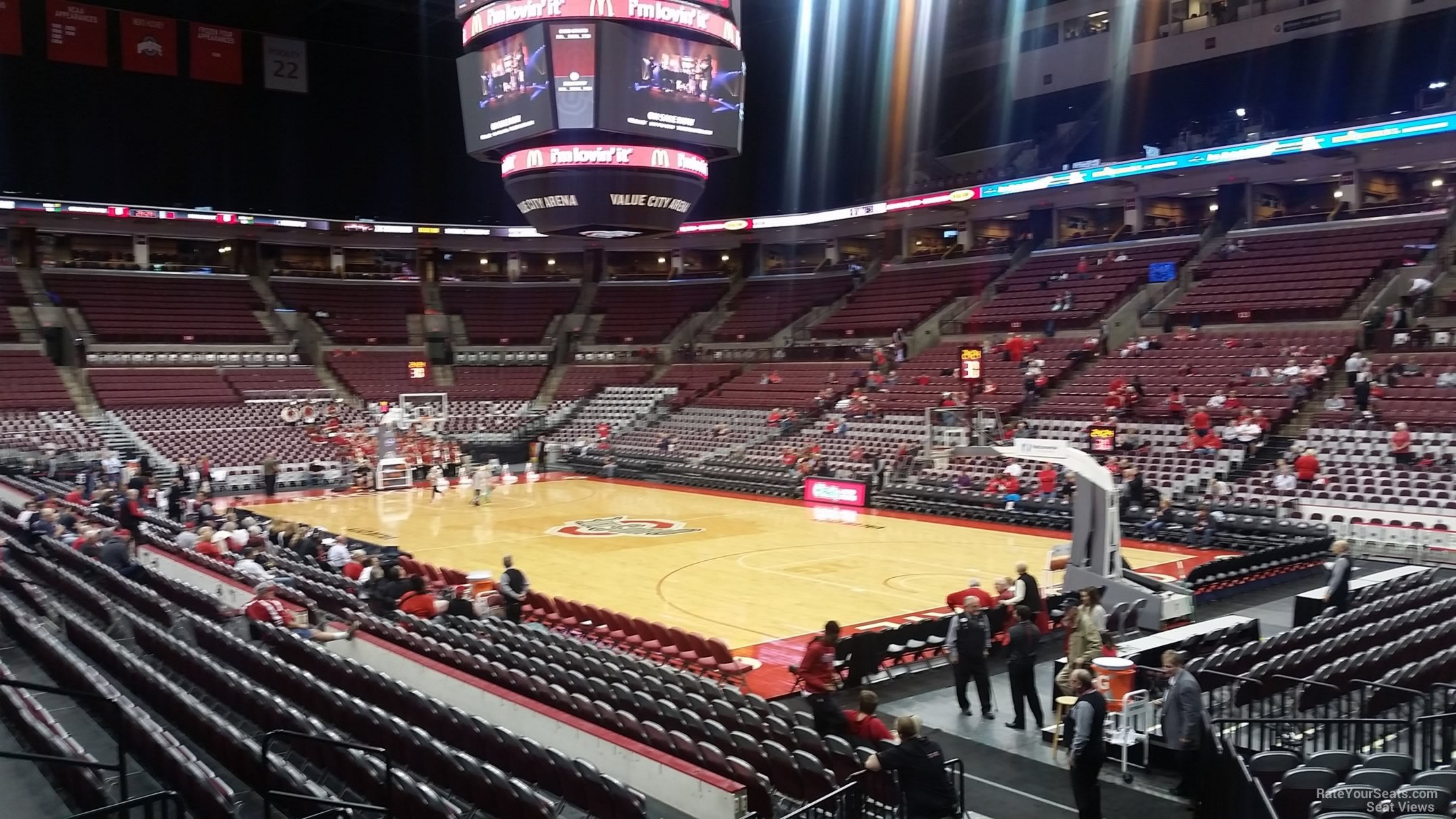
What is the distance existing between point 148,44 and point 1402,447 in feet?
129

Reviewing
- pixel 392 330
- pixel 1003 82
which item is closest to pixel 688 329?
pixel 392 330

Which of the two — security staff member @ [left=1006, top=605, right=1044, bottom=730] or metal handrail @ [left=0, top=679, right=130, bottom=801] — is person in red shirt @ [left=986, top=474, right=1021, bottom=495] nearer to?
security staff member @ [left=1006, top=605, right=1044, bottom=730]

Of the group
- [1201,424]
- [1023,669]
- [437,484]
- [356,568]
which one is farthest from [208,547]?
[1201,424]

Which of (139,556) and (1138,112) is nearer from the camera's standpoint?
(139,556)

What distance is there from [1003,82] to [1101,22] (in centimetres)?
417

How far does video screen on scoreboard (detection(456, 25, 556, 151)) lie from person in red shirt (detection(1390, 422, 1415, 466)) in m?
17.6

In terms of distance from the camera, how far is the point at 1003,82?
41781mm

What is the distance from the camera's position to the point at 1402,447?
2112 cm

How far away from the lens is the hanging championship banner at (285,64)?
39875 millimetres

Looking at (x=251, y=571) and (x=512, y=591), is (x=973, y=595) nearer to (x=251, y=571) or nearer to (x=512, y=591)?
(x=512, y=591)

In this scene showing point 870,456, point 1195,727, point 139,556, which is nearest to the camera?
point 1195,727

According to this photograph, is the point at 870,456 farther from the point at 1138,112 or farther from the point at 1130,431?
the point at 1138,112

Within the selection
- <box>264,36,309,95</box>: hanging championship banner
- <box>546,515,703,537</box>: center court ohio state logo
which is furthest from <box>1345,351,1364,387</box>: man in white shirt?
<box>264,36,309,95</box>: hanging championship banner

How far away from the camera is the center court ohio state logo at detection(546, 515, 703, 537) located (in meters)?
23.8
